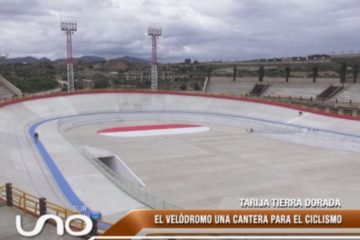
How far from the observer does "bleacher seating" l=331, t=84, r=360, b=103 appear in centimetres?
5886

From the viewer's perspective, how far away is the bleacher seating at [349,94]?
2317 inches

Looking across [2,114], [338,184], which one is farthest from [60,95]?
[338,184]

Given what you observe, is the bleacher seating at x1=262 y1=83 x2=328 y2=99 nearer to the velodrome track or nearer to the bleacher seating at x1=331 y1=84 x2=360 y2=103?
the bleacher seating at x1=331 y1=84 x2=360 y2=103

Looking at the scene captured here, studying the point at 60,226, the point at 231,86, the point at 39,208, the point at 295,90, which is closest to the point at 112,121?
the point at 39,208

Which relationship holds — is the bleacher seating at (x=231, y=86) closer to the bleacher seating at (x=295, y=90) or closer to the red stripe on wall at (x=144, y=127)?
the bleacher seating at (x=295, y=90)

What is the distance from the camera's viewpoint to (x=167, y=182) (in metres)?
22.4

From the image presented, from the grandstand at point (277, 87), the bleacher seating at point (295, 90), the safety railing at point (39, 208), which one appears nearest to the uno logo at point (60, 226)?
the safety railing at point (39, 208)

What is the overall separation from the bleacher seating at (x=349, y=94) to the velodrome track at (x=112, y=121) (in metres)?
16.8

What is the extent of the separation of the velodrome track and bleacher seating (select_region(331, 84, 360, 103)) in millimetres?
16758

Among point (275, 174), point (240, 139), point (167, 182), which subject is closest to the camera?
point (167, 182)

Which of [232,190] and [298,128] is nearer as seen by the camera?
[232,190]

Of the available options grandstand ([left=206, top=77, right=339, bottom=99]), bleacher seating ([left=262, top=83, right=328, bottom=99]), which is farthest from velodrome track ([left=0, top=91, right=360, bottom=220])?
grandstand ([left=206, top=77, right=339, bottom=99])

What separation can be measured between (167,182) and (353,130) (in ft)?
80.9

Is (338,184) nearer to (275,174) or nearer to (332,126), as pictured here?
(275,174)
